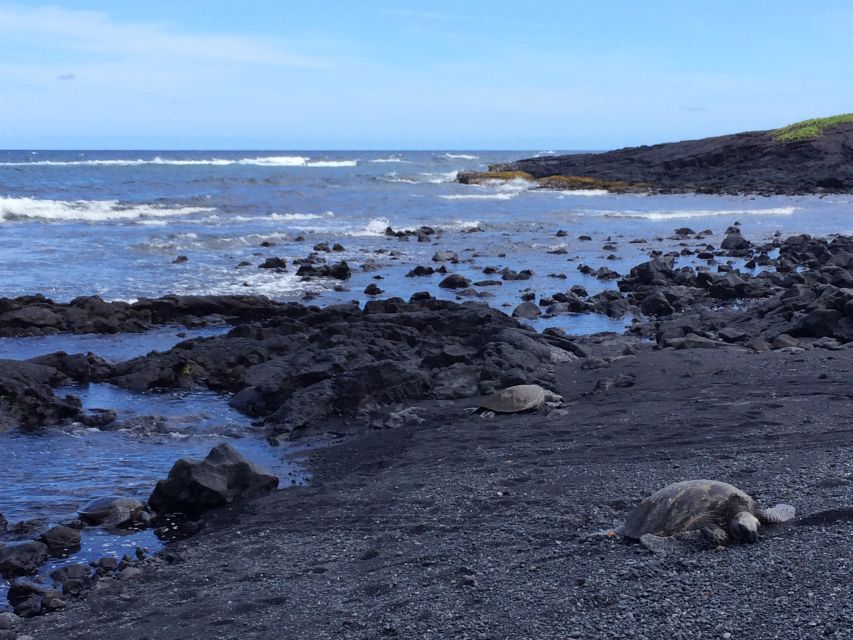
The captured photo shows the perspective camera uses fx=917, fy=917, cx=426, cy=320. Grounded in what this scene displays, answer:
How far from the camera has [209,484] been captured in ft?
23.8

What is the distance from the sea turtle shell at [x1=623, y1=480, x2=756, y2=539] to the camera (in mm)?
5246

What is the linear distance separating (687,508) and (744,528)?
335 mm

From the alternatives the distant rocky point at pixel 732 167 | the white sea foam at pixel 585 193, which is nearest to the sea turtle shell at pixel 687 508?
the white sea foam at pixel 585 193

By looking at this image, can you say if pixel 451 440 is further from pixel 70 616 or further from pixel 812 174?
pixel 812 174

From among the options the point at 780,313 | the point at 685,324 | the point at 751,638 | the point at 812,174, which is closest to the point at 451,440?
the point at 751,638

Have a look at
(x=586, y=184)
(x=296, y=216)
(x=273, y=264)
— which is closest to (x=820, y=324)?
(x=273, y=264)

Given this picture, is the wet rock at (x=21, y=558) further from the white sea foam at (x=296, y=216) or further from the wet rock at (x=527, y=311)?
the white sea foam at (x=296, y=216)

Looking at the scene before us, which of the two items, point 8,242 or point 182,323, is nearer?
point 182,323

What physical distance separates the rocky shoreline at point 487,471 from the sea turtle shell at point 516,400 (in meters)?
0.25

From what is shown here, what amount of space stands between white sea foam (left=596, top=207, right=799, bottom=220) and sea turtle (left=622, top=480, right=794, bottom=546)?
1334 inches

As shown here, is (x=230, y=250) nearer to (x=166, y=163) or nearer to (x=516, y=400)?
(x=516, y=400)

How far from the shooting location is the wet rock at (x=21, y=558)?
241 inches

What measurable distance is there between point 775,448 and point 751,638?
10.6 feet

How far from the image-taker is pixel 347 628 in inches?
188
